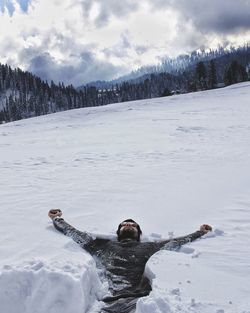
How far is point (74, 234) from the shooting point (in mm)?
6098

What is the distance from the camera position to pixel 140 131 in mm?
18953

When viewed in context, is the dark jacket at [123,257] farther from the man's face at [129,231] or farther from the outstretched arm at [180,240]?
the man's face at [129,231]

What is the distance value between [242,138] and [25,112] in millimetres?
105233

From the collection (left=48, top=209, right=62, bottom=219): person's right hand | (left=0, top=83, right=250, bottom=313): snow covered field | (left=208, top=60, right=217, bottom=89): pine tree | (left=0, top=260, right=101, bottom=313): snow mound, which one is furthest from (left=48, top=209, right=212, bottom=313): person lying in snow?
(left=208, top=60, right=217, bottom=89): pine tree

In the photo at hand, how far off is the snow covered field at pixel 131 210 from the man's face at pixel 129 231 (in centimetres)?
41

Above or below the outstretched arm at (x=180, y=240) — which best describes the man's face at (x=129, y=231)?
above

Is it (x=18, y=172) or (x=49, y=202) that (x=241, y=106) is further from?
(x=49, y=202)

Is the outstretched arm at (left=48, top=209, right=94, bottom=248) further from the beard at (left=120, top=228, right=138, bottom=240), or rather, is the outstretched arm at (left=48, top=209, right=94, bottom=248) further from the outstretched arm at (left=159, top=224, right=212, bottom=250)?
the outstretched arm at (left=159, top=224, right=212, bottom=250)

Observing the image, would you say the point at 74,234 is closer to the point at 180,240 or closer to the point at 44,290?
the point at 180,240

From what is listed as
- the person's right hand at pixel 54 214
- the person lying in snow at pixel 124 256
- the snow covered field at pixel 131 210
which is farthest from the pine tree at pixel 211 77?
the person lying in snow at pixel 124 256

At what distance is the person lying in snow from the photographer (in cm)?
436

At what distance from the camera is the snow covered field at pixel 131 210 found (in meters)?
4.05

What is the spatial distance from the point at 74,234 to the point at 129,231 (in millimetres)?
817

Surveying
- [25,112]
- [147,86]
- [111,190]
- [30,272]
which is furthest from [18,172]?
[147,86]
